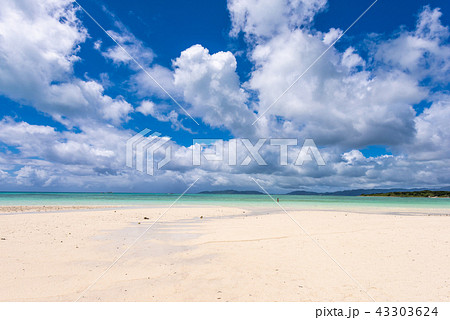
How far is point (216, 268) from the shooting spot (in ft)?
25.0

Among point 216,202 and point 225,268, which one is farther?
point 216,202

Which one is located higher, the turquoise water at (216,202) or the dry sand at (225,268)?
the dry sand at (225,268)

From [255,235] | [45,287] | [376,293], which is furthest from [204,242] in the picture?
[376,293]

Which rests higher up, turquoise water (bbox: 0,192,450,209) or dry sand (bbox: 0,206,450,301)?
dry sand (bbox: 0,206,450,301)

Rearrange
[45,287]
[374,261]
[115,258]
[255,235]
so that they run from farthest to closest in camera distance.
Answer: [255,235]
[115,258]
[374,261]
[45,287]

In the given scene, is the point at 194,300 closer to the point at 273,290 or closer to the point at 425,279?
the point at 273,290

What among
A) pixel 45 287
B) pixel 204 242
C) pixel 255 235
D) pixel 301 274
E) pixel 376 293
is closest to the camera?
pixel 376 293

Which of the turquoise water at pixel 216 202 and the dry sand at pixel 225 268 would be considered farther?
the turquoise water at pixel 216 202

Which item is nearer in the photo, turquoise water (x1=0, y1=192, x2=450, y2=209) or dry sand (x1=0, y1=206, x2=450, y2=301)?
dry sand (x1=0, y1=206, x2=450, y2=301)

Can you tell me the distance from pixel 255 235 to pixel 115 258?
6944 mm

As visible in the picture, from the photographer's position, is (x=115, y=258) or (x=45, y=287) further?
(x=115, y=258)

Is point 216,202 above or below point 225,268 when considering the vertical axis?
below

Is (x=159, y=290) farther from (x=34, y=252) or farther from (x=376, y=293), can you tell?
(x=34, y=252)
